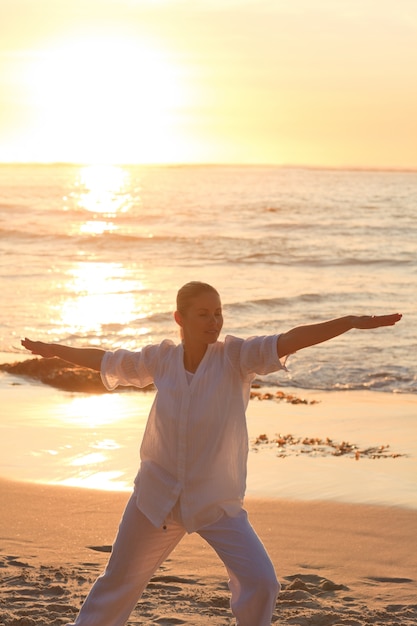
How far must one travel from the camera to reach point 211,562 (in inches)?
265

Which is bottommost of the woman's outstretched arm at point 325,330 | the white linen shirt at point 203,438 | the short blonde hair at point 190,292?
the white linen shirt at point 203,438

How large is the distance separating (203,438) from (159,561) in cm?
61

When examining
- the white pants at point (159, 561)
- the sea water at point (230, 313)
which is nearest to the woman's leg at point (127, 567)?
the white pants at point (159, 561)

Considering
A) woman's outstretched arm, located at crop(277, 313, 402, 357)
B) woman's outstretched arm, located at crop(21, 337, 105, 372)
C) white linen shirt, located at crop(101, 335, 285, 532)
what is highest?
woman's outstretched arm, located at crop(277, 313, 402, 357)

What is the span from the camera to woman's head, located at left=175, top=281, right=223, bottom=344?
15.3 feet

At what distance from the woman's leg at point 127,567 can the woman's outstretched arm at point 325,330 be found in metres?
0.94

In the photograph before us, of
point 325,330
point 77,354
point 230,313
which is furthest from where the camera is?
point 230,313

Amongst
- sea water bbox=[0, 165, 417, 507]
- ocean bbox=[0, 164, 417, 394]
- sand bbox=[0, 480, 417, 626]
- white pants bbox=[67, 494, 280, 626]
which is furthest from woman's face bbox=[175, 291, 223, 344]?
ocean bbox=[0, 164, 417, 394]

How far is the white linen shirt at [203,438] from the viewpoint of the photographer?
453cm

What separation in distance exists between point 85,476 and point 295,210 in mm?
58461

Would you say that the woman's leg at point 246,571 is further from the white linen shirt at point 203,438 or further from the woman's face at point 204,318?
the woman's face at point 204,318

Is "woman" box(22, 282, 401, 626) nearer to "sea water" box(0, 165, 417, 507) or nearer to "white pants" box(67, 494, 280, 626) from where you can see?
"white pants" box(67, 494, 280, 626)

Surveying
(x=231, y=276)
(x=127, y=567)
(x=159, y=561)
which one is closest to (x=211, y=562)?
(x=159, y=561)

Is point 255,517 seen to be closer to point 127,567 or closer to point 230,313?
point 127,567
